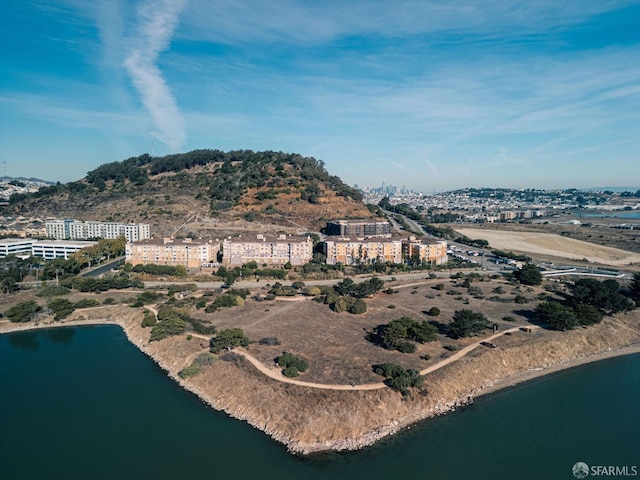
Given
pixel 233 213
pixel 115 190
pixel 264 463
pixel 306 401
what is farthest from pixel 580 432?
pixel 115 190

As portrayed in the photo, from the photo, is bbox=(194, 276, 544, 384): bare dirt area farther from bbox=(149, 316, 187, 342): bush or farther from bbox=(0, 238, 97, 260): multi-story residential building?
bbox=(0, 238, 97, 260): multi-story residential building

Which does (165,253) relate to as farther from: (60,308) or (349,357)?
(349,357)

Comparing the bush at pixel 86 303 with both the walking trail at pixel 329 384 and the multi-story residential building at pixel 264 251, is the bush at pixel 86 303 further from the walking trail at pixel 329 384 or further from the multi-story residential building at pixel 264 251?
the multi-story residential building at pixel 264 251

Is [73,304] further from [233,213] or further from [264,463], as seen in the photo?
[233,213]

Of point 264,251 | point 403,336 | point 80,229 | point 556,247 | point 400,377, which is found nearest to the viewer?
point 400,377

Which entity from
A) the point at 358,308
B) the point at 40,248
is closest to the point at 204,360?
the point at 358,308

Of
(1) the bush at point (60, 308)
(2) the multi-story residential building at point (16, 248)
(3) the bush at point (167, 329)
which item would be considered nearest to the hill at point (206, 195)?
(2) the multi-story residential building at point (16, 248)
